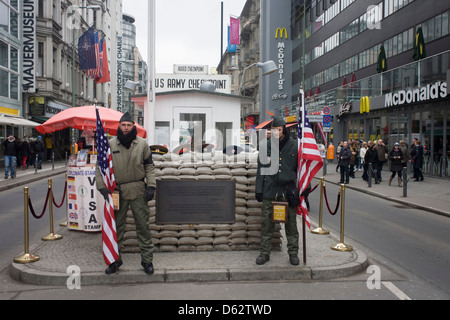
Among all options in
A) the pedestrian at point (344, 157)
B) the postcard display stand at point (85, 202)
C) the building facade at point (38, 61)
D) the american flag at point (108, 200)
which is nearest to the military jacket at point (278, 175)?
the american flag at point (108, 200)

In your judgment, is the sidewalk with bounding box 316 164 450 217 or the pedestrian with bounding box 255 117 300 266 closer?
the pedestrian with bounding box 255 117 300 266

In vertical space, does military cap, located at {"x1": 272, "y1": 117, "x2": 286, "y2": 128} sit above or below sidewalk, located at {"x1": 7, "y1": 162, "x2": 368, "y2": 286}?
above

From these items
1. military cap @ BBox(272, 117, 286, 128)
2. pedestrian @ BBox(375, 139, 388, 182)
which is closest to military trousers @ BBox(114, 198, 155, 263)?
military cap @ BBox(272, 117, 286, 128)

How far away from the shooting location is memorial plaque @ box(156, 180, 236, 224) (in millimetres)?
6406

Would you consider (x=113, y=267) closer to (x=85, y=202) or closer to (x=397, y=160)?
(x=85, y=202)

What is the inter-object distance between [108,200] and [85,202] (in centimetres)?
268

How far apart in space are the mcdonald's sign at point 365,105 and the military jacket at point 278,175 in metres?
21.9

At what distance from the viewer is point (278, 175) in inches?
233

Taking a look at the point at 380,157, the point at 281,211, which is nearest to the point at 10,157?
the point at 380,157

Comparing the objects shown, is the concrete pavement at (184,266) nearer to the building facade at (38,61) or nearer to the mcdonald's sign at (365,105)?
the building facade at (38,61)

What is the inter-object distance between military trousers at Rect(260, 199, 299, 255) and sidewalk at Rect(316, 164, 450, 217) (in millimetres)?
6853

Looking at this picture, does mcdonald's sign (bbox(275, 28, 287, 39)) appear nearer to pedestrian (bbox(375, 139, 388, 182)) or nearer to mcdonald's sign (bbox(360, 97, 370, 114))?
mcdonald's sign (bbox(360, 97, 370, 114))

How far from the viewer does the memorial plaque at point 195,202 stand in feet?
21.0
